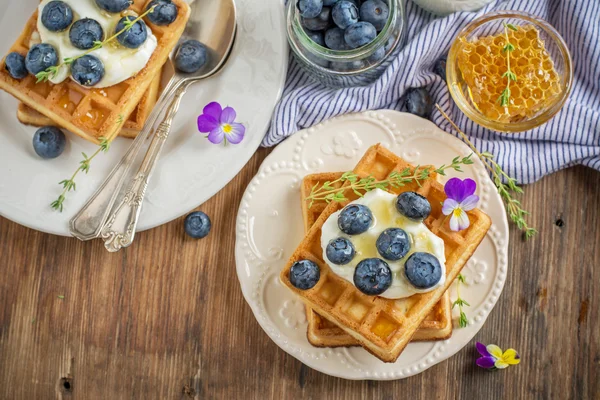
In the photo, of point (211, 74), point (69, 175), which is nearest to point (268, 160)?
point (211, 74)

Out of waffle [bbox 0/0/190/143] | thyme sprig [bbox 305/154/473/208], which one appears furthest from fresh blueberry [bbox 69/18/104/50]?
thyme sprig [bbox 305/154/473/208]

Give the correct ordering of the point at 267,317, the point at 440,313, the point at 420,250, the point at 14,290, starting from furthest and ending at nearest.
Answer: the point at 14,290, the point at 267,317, the point at 440,313, the point at 420,250

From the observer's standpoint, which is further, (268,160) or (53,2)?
(268,160)

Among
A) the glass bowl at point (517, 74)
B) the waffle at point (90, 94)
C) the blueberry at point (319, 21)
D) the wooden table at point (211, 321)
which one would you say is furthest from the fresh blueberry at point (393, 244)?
the waffle at point (90, 94)

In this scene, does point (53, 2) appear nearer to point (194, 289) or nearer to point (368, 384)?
point (194, 289)

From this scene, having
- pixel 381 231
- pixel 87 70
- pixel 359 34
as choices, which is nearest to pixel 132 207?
pixel 87 70

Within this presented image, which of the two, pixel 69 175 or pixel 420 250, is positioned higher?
pixel 69 175

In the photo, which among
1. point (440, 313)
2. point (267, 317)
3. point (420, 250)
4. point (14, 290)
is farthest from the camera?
point (14, 290)

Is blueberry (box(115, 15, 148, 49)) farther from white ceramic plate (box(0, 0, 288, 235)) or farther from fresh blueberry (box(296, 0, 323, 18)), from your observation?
fresh blueberry (box(296, 0, 323, 18))
